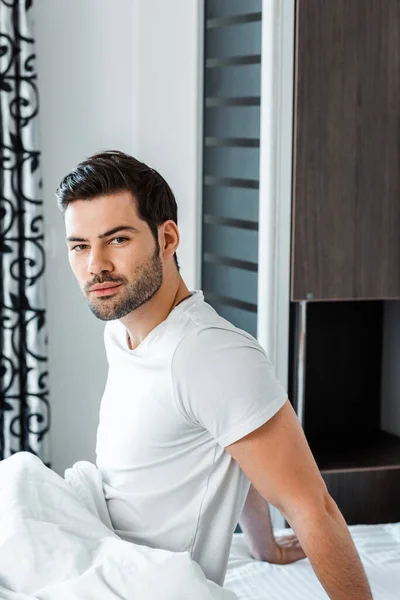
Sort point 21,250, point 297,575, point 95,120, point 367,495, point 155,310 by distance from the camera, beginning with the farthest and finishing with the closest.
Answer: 1. point 95,120
2. point 21,250
3. point 367,495
4. point 297,575
5. point 155,310

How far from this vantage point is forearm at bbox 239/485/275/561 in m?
1.94

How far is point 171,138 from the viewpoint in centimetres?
316

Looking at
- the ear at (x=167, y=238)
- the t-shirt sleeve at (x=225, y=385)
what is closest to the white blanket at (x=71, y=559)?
the t-shirt sleeve at (x=225, y=385)

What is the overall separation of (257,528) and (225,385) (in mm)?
605

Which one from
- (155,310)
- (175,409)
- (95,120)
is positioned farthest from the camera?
(95,120)

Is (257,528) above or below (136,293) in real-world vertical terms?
below

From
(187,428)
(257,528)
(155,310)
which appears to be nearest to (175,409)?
(187,428)

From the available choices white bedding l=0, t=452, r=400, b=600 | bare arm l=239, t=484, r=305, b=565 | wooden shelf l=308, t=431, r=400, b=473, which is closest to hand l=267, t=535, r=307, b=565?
bare arm l=239, t=484, r=305, b=565

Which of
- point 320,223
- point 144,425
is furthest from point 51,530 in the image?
point 320,223

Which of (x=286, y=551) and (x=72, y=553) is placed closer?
(x=72, y=553)

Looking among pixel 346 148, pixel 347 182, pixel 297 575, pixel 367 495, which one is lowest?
pixel 367 495

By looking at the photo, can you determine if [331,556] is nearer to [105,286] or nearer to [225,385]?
[225,385]

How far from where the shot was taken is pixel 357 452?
3004 millimetres

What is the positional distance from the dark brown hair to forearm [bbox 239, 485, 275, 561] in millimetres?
701
